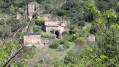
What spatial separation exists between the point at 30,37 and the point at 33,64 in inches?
206

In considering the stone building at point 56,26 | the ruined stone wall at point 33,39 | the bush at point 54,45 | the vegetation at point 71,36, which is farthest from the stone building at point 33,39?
the stone building at point 56,26

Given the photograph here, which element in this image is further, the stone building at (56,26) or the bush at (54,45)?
the stone building at (56,26)

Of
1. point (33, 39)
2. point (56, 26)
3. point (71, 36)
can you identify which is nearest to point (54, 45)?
point (33, 39)

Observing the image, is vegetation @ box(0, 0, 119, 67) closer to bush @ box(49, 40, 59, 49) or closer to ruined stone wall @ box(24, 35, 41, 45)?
bush @ box(49, 40, 59, 49)

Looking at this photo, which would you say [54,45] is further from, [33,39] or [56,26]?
[56,26]

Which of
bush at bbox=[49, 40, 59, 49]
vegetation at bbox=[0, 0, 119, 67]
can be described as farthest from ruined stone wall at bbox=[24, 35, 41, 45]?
bush at bbox=[49, 40, 59, 49]

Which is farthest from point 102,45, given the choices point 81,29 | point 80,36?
point 81,29

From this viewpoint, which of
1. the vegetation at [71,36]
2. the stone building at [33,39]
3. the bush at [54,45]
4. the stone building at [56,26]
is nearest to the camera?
the vegetation at [71,36]

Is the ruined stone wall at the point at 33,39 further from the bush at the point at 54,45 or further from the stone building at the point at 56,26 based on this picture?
the stone building at the point at 56,26

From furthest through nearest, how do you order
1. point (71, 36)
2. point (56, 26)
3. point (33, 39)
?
point (56, 26)
point (71, 36)
point (33, 39)

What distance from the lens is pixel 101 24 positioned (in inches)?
179

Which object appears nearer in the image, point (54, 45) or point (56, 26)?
point (54, 45)

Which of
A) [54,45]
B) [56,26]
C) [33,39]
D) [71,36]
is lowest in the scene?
[71,36]

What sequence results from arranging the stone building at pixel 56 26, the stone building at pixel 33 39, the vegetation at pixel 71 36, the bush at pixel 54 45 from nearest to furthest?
1. the vegetation at pixel 71 36
2. the bush at pixel 54 45
3. the stone building at pixel 33 39
4. the stone building at pixel 56 26
